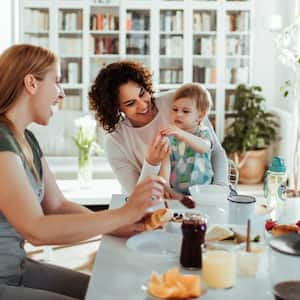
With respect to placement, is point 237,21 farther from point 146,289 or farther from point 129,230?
point 146,289

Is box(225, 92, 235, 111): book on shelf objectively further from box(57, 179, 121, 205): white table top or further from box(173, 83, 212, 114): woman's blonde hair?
box(173, 83, 212, 114): woman's blonde hair

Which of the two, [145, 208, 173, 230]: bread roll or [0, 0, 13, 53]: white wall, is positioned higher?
[0, 0, 13, 53]: white wall

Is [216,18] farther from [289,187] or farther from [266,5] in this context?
[289,187]

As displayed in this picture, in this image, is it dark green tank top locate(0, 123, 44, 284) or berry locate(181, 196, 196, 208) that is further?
berry locate(181, 196, 196, 208)

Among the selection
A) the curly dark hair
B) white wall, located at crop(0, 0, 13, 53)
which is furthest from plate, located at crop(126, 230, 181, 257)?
white wall, located at crop(0, 0, 13, 53)

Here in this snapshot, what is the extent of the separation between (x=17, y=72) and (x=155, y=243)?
2.00 feet

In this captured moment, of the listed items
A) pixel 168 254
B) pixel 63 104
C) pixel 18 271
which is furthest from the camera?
pixel 63 104

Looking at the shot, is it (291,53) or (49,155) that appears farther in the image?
(49,155)

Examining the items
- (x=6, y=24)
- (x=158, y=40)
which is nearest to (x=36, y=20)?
(x=6, y=24)

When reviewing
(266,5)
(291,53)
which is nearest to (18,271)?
(291,53)

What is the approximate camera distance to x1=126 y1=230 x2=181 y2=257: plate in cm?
177

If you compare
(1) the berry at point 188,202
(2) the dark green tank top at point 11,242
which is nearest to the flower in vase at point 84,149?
(1) the berry at point 188,202

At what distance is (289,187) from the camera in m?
6.01

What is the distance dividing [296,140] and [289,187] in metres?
0.43
